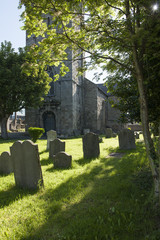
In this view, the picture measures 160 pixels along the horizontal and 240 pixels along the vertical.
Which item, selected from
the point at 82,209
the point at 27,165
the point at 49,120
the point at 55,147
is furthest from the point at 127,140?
the point at 49,120

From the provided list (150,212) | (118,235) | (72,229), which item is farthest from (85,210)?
(150,212)

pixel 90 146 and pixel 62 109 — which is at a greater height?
pixel 62 109

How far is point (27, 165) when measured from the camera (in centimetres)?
432

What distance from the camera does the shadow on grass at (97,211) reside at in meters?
2.47

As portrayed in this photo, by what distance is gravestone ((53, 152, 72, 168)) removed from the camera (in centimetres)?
611

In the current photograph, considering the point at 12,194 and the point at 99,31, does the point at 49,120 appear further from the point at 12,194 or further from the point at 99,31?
the point at 99,31

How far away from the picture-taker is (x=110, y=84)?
5266 millimetres

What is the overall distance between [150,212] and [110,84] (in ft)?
11.6

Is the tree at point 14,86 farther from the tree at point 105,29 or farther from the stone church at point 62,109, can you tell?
the tree at point 105,29

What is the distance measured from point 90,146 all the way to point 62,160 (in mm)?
1850

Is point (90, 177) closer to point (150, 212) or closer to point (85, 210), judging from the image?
point (85, 210)

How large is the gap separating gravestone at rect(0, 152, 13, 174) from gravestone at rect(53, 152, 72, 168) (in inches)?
61.0

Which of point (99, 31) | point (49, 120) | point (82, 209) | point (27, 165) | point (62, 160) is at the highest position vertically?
point (99, 31)

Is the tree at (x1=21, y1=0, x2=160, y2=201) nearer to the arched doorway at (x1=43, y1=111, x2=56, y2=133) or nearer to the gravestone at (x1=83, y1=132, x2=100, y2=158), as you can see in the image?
the gravestone at (x1=83, y1=132, x2=100, y2=158)
